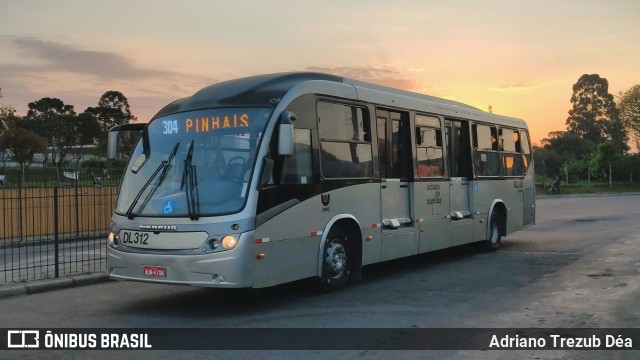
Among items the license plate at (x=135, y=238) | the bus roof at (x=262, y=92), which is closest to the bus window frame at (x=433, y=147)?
the bus roof at (x=262, y=92)

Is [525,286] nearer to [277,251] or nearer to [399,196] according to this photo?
[399,196]

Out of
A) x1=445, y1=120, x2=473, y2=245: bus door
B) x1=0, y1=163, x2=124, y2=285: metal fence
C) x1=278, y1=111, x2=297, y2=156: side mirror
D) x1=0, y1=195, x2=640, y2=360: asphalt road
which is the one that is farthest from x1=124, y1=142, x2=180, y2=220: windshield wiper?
x1=445, y1=120, x2=473, y2=245: bus door

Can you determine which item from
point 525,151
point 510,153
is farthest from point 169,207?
point 525,151

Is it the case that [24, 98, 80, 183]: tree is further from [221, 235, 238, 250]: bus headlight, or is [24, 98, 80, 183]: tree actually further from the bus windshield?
[221, 235, 238, 250]: bus headlight

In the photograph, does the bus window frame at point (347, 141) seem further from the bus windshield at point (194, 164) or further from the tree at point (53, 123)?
the tree at point (53, 123)

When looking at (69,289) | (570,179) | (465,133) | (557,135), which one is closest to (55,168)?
(69,289)

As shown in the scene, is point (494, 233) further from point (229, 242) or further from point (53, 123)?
point (53, 123)

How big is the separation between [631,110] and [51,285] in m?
89.6

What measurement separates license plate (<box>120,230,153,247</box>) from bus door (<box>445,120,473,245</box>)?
635 cm

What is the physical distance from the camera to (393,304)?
834 centimetres

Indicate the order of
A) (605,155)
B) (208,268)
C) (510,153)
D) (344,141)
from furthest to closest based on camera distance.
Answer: (605,155), (510,153), (344,141), (208,268)

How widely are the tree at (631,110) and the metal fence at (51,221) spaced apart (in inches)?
3308

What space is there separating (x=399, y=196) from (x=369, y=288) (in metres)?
1.83

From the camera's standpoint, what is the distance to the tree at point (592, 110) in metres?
106
